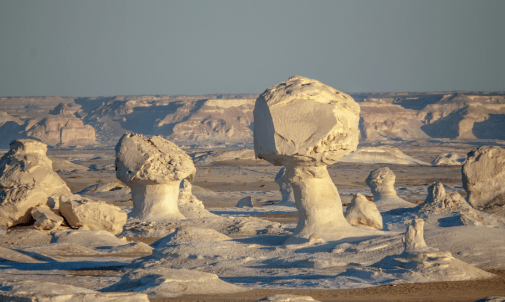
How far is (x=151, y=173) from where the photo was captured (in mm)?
10328

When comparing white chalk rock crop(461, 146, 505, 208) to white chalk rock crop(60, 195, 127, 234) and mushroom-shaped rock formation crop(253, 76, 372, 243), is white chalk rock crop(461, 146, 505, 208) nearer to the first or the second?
mushroom-shaped rock formation crop(253, 76, 372, 243)

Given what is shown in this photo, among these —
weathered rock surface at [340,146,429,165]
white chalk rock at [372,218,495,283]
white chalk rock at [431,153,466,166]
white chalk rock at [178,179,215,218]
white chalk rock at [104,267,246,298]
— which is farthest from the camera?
white chalk rock at [431,153,466,166]

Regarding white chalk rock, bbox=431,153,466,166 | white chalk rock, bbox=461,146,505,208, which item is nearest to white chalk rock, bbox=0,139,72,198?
white chalk rock, bbox=461,146,505,208

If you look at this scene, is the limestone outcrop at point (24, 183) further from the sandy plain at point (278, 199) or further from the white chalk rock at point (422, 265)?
the white chalk rock at point (422, 265)

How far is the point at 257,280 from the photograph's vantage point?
5.99m

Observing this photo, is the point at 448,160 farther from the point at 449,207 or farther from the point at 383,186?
the point at 449,207

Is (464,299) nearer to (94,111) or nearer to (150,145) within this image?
(150,145)

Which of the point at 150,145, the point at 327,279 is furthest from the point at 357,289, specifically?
the point at 150,145

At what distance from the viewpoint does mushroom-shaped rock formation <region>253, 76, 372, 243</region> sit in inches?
278

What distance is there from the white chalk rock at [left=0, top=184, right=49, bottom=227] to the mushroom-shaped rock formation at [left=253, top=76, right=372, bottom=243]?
4.35 metres

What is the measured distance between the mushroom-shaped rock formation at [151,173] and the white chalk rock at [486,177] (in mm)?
5910

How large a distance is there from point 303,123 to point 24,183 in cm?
546

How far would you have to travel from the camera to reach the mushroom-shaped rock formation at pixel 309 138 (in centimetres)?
705

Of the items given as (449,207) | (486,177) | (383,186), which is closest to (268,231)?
(449,207)
